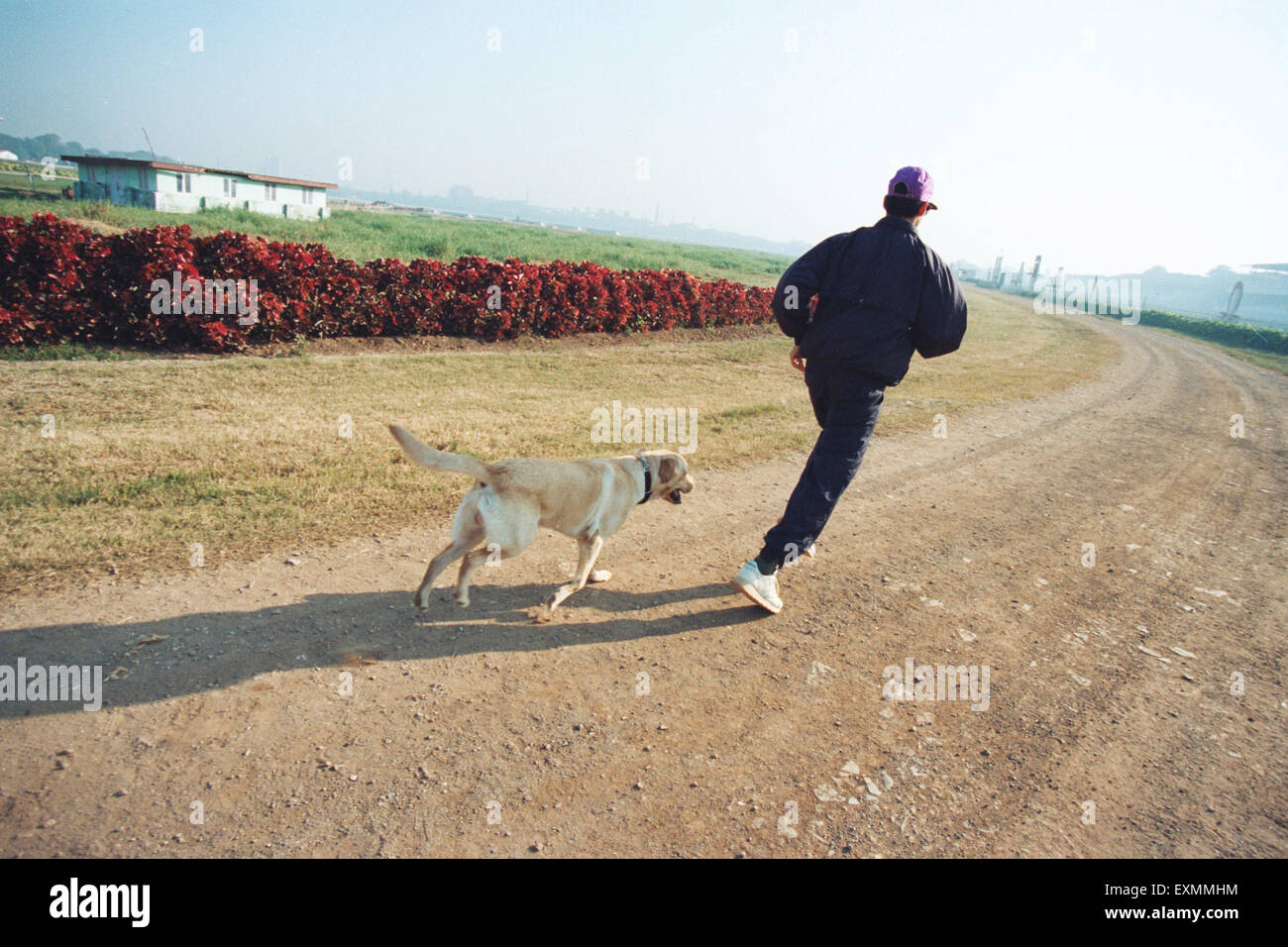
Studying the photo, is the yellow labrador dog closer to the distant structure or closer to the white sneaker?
the white sneaker

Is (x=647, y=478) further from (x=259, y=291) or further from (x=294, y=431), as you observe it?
(x=259, y=291)

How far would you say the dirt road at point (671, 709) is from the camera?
252 cm

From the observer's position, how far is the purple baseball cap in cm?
396

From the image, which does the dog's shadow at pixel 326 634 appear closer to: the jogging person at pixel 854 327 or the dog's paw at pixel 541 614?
the dog's paw at pixel 541 614

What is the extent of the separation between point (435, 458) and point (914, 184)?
3209 millimetres

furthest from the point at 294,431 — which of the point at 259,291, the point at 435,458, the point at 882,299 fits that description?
the point at 882,299

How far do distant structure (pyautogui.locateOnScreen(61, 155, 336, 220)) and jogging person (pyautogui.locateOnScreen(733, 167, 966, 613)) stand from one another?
50.6 meters

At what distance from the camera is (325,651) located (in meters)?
3.46

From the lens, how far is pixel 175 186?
142 ft

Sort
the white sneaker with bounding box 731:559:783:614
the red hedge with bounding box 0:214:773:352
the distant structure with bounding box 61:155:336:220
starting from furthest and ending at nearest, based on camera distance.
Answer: the distant structure with bounding box 61:155:336:220
the red hedge with bounding box 0:214:773:352
the white sneaker with bounding box 731:559:783:614

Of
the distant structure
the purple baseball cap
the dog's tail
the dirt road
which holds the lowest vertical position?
the dirt road

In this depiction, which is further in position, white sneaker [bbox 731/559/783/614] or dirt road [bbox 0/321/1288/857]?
white sneaker [bbox 731/559/783/614]

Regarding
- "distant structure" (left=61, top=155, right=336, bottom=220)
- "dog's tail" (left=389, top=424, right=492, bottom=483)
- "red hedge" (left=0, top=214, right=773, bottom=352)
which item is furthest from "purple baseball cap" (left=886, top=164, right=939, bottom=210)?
"distant structure" (left=61, top=155, right=336, bottom=220)
